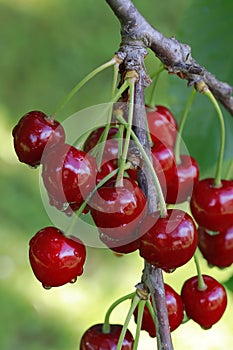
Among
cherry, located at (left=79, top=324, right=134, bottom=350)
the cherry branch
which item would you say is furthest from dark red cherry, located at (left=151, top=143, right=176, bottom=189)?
cherry, located at (left=79, top=324, right=134, bottom=350)

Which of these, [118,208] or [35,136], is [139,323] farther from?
[35,136]

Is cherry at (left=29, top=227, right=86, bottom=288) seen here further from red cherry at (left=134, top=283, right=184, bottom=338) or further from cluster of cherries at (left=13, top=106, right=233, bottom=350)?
red cherry at (left=134, top=283, right=184, bottom=338)

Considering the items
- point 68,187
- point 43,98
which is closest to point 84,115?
point 43,98

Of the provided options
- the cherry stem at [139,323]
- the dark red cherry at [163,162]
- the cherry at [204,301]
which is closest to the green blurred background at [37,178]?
the cherry at [204,301]

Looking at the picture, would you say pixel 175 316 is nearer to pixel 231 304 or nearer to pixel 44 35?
pixel 231 304

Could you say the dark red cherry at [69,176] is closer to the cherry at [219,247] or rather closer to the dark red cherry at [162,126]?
A: the dark red cherry at [162,126]
